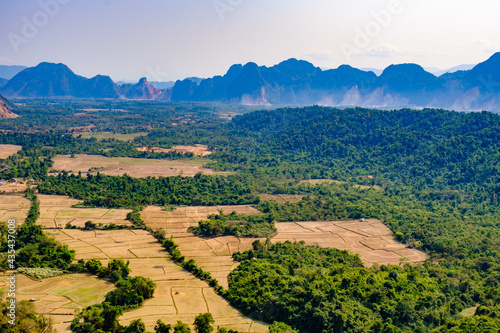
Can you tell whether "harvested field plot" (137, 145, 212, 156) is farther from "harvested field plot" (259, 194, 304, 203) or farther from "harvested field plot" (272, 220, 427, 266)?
"harvested field plot" (272, 220, 427, 266)

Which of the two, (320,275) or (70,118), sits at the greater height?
(70,118)

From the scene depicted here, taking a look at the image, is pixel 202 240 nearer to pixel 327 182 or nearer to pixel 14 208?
pixel 14 208

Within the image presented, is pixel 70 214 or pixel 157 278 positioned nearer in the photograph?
pixel 157 278

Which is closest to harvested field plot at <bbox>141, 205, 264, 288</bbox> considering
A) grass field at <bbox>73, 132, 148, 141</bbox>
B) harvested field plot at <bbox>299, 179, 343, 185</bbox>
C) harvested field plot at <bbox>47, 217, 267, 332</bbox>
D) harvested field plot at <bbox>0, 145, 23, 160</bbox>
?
harvested field plot at <bbox>47, 217, 267, 332</bbox>

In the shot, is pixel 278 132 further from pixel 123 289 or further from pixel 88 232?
pixel 123 289

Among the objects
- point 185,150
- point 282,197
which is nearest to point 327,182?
point 282,197

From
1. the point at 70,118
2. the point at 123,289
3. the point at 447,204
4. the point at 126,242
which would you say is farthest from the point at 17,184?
the point at 70,118

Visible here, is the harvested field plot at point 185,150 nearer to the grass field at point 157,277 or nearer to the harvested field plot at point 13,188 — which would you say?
the harvested field plot at point 13,188
